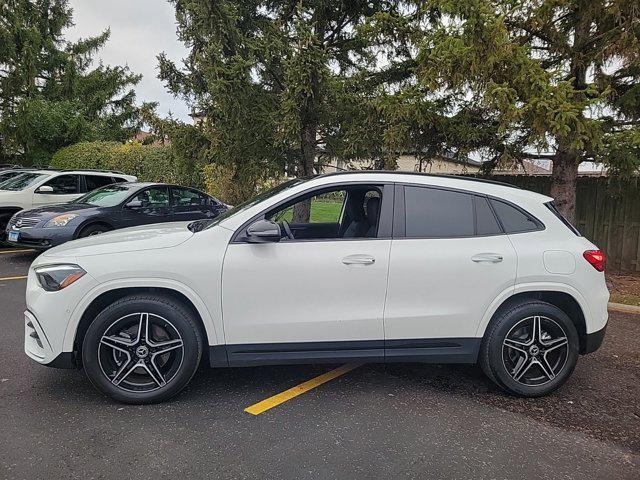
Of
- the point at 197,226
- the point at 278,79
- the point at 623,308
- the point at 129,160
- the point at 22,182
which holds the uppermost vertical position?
the point at 278,79

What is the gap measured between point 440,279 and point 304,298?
1028 millimetres

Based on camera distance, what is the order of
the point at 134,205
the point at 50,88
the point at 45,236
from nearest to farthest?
the point at 45,236 → the point at 134,205 → the point at 50,88

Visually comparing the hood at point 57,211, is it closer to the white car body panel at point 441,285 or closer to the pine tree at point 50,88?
the white car body panel at point 441,285

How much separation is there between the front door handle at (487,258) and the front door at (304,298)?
675 mm

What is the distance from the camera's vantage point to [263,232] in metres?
3.41

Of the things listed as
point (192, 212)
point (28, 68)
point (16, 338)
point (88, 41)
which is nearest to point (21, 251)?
point (192, 212)

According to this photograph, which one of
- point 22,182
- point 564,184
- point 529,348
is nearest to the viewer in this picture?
point 529,348

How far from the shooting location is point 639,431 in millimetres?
3303

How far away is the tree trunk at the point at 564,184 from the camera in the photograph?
25.7 ft

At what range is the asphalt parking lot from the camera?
2793 millimetres

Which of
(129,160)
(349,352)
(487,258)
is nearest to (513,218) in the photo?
(487,258)

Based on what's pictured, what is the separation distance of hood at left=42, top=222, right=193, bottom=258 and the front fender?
243 mm

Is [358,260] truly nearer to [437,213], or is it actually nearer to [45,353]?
[437,213]

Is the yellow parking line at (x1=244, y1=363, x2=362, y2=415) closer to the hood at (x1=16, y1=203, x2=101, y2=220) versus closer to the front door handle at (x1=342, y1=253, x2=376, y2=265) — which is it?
the front door handle at (x1=342, y1=253, x2=376, y2=265)
